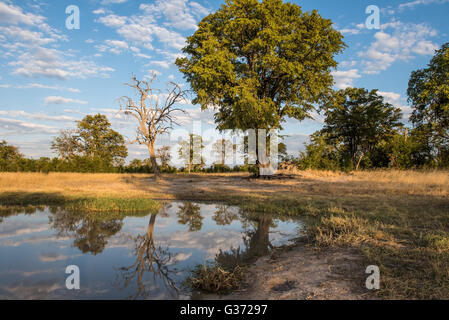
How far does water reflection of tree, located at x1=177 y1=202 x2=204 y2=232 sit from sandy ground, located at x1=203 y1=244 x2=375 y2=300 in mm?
3411

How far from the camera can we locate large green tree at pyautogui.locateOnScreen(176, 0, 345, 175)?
19.4 meters

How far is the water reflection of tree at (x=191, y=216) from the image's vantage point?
27.0 feet

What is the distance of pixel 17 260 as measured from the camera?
5.00 meters

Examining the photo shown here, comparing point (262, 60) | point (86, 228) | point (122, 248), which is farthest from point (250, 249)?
point (262, 60)

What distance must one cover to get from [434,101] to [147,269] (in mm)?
39169

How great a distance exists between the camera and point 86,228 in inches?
303

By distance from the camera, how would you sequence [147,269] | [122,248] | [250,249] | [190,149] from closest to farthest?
[147,269] < [122,248] < [250,249] < [190,149]

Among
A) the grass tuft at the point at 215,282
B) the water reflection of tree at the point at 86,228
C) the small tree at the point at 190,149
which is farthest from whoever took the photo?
the small tree at the point at 190,149

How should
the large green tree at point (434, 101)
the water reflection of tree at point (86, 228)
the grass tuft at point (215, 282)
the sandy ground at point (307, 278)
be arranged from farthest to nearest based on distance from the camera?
the large green tree at point (434, 101)
the water reflection of tree at point (86, 228)
the grass tuft at point (215, 282)
the sandy ground at point (307, 278)

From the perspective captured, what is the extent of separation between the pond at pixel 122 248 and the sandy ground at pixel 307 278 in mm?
748

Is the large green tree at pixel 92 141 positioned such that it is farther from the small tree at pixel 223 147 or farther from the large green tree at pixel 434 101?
the large green tree at pixel 434 101

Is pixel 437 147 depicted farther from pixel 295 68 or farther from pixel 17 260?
pixel 17 260

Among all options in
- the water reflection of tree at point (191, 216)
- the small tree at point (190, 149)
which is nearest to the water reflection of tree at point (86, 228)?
the water reflection of tree at point (191, 216)

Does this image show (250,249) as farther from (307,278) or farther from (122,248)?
(122,248)
